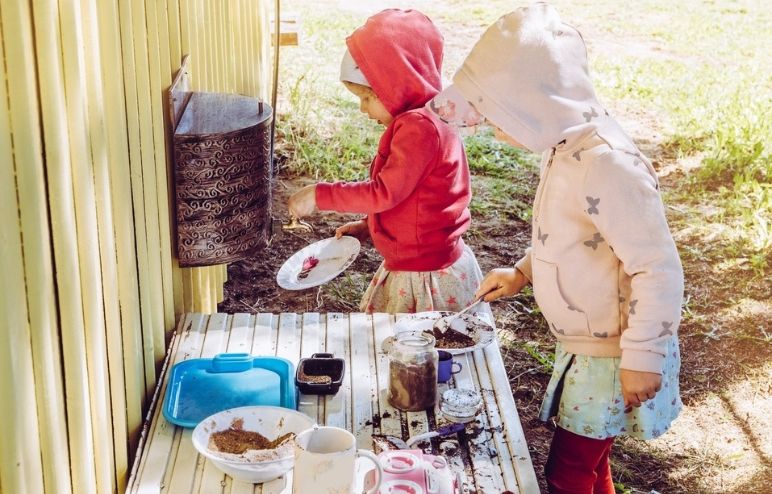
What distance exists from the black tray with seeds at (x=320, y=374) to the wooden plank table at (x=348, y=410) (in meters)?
0.03

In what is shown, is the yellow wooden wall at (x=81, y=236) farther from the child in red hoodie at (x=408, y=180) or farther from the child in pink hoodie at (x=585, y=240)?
the child in pink hoodie at (x=585, y=240)

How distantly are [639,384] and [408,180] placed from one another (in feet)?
3.80

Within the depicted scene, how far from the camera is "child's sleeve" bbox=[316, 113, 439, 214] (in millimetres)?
3123

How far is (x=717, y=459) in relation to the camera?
12.4 feet

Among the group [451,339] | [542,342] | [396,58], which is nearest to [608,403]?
[451,339]

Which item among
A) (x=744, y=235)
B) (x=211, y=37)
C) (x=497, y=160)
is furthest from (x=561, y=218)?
(x=497, y=160)

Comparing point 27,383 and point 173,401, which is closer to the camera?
point 27,383

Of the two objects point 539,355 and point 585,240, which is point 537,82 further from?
point 539,355

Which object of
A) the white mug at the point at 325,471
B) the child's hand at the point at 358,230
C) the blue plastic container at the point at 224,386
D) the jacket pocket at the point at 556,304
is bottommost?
the blue plastic container at the point at 224,386

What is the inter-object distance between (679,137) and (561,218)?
5.32m

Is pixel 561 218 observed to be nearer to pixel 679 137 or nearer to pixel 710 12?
pixel 679 137

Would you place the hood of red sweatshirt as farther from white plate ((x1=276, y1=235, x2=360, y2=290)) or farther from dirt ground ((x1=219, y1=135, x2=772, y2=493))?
Answer: dirt ground ((x1=219, y1=135, x2=772, y2=493))

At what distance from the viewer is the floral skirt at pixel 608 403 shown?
97.6 inches

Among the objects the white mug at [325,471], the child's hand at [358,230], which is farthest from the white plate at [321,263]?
the white mug at [325,471]
